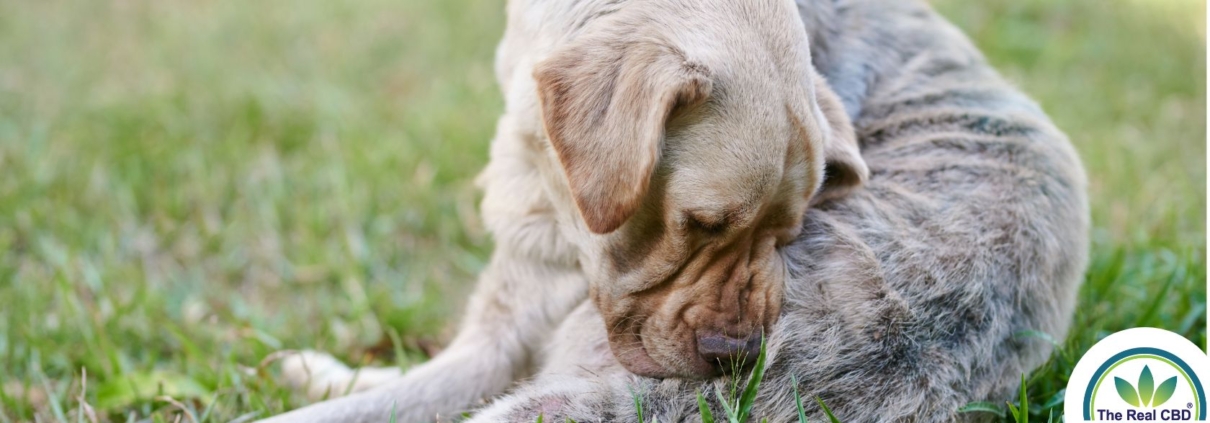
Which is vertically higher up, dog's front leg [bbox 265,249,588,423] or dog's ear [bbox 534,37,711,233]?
dog's ear [bbox 534,37,711,233]

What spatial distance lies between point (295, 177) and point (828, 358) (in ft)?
9.94

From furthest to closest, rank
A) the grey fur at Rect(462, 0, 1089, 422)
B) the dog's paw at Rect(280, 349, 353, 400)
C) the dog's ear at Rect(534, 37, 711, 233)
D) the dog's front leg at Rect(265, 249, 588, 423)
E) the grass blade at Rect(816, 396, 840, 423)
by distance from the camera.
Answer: the dog's paw at Rect(280, 349, 353, 400), the dog's front leg at Rect(265, 249, 588, 423), the grey fur at Rect(462, 0, 1089, 422), the grass blade at Rect(816, 396, 840, 423), the dog's ear at Rect(534, 37, 711, 233)

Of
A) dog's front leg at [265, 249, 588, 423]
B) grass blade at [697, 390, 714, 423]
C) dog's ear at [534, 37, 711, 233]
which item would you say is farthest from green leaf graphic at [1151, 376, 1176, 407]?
dog's front leg at [265, 249, 588, 423]

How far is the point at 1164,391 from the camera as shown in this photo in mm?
2424

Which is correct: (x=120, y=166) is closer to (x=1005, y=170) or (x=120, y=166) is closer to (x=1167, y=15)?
(x=1005, y=170)

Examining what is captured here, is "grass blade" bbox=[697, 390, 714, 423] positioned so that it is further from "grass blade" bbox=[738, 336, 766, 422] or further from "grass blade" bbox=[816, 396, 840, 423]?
"grass blade" bbox=[816, 396, 840, 423]

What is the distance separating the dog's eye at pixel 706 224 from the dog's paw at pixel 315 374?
1368mm

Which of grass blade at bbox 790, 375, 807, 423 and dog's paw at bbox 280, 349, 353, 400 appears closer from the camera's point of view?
grass blade at bbox 790, 375, 807, 423

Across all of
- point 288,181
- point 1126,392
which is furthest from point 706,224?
point 288,181

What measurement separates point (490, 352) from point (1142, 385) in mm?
1783

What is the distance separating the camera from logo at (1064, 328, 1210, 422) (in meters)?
2.42

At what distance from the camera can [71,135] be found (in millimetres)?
4930

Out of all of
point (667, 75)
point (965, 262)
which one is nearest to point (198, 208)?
point (667, 75)

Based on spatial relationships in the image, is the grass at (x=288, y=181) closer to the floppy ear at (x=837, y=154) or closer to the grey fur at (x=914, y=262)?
the grey fur at (x=914, y=262)
